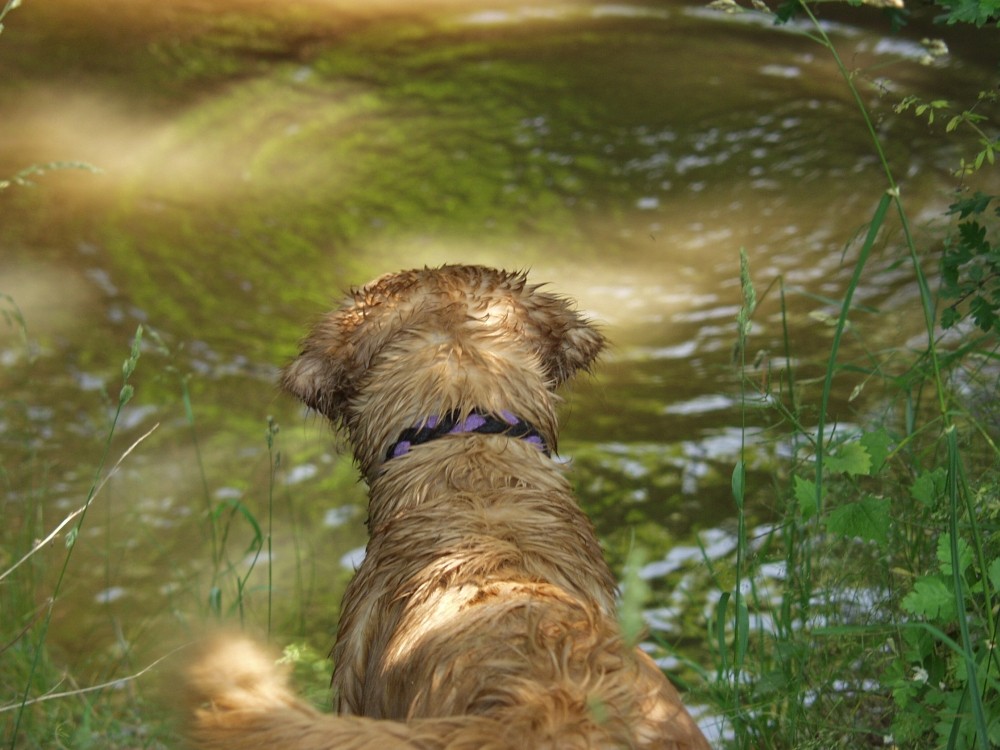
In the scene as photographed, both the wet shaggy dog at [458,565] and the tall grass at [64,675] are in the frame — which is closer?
the wet shaggy dog at [458,565]

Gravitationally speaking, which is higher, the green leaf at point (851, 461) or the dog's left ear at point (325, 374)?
the green leaf at point (851, 461)

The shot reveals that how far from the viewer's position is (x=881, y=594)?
2891mm

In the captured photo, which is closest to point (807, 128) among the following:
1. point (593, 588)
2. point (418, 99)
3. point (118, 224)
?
point (418, 99)

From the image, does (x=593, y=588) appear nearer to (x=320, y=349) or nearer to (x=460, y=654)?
(x=460, y=654)

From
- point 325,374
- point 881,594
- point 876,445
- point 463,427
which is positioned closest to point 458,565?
point 463,427

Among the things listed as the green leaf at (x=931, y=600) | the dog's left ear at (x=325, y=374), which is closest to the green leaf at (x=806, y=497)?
the green leaf at (x=931, y=600)

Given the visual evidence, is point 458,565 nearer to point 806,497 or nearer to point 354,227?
point 806,497

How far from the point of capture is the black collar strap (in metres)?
2.78

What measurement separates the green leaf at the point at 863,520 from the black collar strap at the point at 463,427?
77 centimetres

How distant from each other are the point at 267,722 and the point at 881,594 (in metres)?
1.70

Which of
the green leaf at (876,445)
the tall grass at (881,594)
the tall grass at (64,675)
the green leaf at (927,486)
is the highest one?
the green leaf at (876,445)

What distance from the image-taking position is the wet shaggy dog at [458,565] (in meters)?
1.75

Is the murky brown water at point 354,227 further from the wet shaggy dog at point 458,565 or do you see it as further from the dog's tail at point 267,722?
the dog's tail at point 267,722

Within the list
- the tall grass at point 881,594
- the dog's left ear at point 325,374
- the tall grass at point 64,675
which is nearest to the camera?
the tall grass at point 881,594
